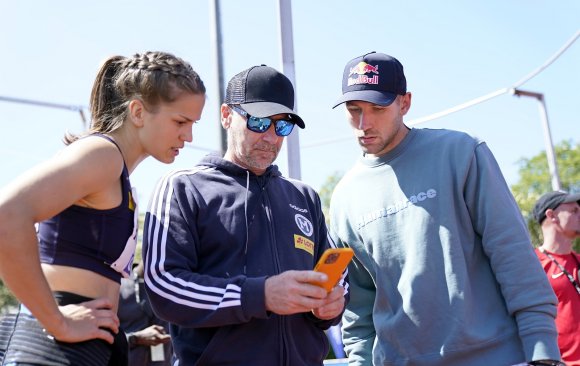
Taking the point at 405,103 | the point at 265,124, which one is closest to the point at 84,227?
the point at 265,124

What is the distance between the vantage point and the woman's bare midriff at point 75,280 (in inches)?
97.3

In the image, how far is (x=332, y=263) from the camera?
8.74 ft

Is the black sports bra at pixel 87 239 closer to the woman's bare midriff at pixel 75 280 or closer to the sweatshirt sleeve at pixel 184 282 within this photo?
the woman's bare midriff at pixel 75 280

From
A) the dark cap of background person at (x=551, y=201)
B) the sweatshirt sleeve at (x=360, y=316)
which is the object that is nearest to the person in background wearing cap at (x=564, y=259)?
the dark cap of background person at (x=551, y=201)

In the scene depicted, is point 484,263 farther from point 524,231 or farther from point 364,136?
point 364,136

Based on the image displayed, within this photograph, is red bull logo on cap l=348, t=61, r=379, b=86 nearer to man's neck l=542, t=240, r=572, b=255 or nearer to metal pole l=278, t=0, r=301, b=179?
metal pole l=278, t=0, r=301, b=179

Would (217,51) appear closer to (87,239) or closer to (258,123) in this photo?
(258,123)

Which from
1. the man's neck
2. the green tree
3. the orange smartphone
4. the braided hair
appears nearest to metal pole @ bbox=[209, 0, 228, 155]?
the man's neck

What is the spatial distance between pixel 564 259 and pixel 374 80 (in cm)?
351

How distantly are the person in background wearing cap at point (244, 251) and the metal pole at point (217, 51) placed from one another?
4.84 metres

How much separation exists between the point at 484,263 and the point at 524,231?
0.82 feet

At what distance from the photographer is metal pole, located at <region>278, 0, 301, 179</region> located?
5.49 metres

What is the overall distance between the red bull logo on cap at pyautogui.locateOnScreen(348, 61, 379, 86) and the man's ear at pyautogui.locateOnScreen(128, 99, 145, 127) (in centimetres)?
134

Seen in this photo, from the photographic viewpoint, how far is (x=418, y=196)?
3.45m
